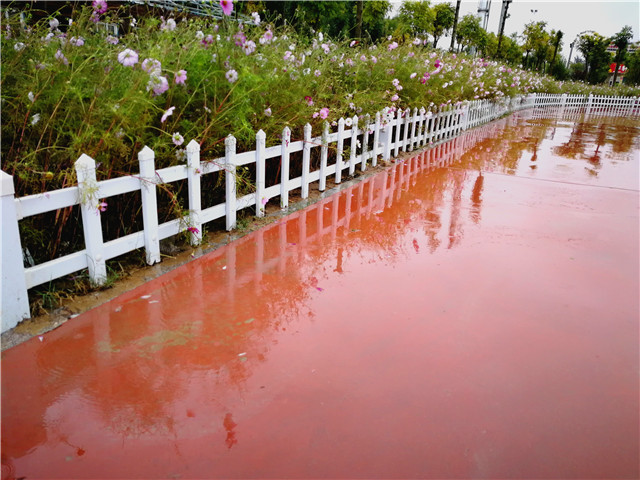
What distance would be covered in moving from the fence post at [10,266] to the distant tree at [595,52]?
6084 cm

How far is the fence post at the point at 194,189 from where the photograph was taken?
3.96 metres

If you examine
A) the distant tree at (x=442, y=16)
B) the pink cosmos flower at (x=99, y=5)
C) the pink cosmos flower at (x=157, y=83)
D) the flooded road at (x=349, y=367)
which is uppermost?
the distant tree at (x=442, y=16)

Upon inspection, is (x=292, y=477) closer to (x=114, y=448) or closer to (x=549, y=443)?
(x=114, y=448)

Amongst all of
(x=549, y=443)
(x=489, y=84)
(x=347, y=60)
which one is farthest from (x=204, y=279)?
(x=489, y=84)

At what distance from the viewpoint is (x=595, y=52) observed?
56.8 meters

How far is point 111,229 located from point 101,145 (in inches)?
32.5

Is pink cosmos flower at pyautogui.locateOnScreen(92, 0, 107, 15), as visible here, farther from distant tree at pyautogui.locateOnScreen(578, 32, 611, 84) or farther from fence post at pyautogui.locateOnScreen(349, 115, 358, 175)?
distant tree at pyautogui.locateOnScreen(578, 32, 611, 84)

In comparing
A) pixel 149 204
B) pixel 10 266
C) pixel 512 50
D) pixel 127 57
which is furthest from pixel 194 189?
pixel 512 50

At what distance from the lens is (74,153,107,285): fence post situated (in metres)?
3.09

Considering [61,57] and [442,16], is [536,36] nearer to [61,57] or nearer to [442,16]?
[442,16]

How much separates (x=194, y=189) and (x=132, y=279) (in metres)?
0.94

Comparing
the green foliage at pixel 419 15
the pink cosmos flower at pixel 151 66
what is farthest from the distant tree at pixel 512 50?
the pink cosmos flower at pixel 151 66

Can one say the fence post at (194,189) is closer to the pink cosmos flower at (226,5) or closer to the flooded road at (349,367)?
the flooded road at (349,367)

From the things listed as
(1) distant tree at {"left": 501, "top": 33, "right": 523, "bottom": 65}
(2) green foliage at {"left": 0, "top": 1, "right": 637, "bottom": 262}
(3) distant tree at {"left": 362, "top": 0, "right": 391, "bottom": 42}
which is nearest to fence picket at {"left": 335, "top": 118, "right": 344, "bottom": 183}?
(2) green foliage at {"left": 0, "top": 1, "right": 637, "bottom": 262}
